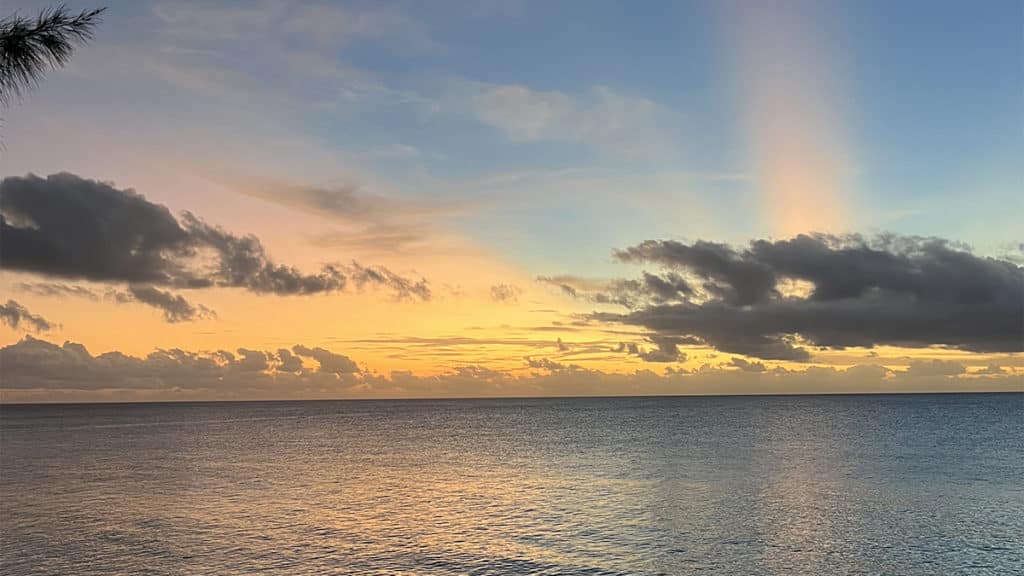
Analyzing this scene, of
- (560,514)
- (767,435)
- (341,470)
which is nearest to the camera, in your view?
(560,514)

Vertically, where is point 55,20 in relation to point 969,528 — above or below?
above

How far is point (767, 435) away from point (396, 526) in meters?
102

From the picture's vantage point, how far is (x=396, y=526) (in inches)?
1986

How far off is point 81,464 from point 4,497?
1265 inches

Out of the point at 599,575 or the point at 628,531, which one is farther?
the point at 628,531

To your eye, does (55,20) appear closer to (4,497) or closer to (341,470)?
(4,497)

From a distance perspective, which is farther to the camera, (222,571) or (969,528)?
(969,528)

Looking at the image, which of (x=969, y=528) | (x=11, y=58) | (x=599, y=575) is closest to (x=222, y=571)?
(x=599, y=575)

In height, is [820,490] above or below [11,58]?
below

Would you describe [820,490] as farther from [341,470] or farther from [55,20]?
[55,20]

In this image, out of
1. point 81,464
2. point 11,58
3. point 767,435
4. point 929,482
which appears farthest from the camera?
point 767,435

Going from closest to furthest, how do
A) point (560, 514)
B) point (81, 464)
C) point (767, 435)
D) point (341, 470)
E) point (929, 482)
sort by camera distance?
point (560, 514) < point (929, 482) < point (341, 470) < point (81, 464) < point (767, 435)

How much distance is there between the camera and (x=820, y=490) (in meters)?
65.8

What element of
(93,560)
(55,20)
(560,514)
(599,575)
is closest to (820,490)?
(560,514)
